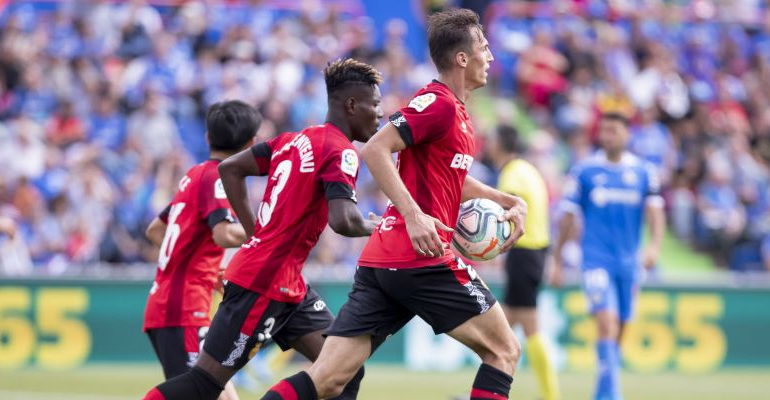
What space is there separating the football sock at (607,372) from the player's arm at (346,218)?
192 inches

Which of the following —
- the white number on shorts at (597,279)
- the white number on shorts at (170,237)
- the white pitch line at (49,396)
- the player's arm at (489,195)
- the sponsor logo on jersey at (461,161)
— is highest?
the sponsor logo on jersey at (461,161)

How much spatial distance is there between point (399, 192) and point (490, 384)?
1.11 metres

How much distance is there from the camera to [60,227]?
610 inches

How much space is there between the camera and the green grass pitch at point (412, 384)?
38.7 feet

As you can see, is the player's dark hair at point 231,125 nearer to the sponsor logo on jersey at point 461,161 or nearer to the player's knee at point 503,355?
the sponsor logo on jersey at point 461,161

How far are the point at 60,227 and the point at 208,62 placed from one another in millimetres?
3775

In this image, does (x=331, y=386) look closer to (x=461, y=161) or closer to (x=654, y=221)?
(x=461, y=161)

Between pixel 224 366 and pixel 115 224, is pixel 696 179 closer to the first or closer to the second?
pixel 115 224

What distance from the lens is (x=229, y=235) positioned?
274 inches

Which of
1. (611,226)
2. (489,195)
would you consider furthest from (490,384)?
(611,226)

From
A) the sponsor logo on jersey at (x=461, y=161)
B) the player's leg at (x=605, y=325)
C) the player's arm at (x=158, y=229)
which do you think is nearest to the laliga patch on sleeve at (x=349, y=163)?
the sponsor logo on jersey at (x=461, y=161)

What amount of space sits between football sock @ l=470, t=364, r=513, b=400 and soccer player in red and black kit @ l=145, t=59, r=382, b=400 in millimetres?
740

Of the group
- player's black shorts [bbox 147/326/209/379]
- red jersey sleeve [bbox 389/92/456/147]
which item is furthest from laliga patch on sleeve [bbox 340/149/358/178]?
player's black shorts [bbox 147/326/209/379]

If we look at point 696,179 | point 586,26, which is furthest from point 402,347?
point 586,26
